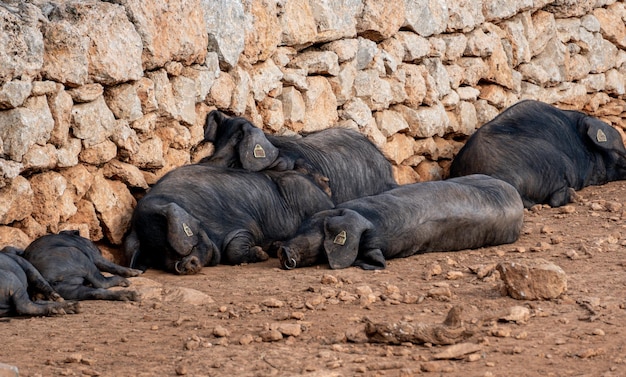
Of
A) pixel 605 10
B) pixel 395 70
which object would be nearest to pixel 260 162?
pixel 395 70

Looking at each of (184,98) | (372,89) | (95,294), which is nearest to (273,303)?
(95,294)

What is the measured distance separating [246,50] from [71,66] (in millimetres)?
2221

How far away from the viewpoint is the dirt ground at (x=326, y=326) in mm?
5449

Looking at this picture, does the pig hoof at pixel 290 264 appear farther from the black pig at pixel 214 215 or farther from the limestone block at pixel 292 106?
the limestone block at pixel 292 106

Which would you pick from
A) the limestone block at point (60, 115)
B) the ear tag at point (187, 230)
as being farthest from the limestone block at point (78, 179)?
the ear tag at point (187, 230)

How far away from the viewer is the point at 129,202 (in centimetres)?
846

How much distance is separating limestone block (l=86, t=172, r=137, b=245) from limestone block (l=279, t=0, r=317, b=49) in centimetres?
236

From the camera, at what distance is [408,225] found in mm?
8805

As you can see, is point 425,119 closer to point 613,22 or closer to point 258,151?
point 258,151

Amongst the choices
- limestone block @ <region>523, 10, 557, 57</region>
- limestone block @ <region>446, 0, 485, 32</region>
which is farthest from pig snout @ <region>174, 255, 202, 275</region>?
limestone block @ <region>523, 10, 557, 57</region>

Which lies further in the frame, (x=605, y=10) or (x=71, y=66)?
(x=605, y=10)

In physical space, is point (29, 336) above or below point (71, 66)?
below

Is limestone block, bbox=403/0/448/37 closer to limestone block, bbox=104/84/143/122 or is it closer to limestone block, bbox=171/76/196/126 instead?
limestone block, bbox=171/76/196/126

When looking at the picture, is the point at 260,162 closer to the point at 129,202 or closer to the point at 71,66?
the point at 129,202
